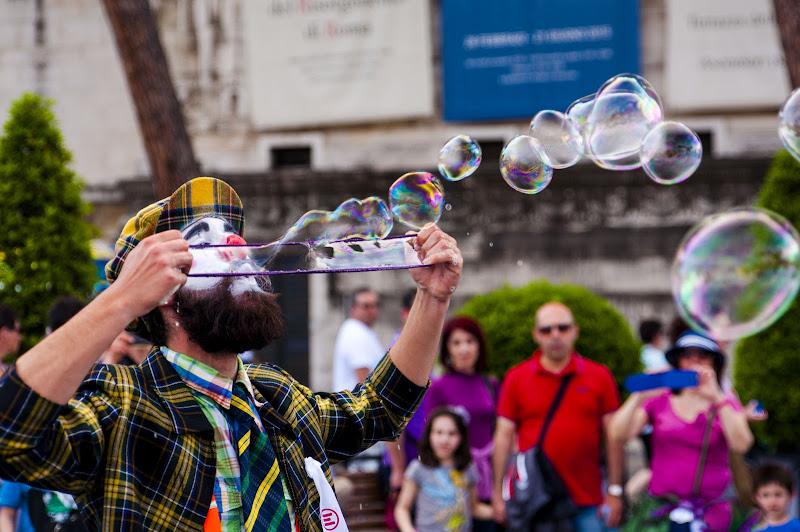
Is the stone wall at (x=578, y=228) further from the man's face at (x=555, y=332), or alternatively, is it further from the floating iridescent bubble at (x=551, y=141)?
the floating iridescent bubble at (x=551, y=141)

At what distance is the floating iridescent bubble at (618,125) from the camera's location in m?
4.21

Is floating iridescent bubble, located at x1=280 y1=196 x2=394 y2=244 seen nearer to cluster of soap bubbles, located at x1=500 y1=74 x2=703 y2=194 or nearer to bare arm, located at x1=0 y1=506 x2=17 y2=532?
cluster of soap bubbles, located at x1=500 y1=74 x2=703 y2=194

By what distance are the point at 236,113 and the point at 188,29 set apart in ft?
4.25

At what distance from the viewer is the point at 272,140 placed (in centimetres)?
1359

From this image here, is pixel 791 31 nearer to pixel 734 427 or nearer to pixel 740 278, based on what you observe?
pixel 740 278

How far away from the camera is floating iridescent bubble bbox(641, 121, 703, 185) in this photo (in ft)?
14.7

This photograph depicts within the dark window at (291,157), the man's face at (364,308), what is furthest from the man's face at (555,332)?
the dark window at (291,157)

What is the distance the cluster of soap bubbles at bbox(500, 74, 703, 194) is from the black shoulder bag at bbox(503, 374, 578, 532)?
182cm

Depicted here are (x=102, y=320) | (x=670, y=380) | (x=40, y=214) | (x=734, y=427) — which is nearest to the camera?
(x=102, y=320)

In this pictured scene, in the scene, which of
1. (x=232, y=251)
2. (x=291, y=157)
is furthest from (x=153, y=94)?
(x=232, y=251)

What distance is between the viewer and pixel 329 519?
2355 mm

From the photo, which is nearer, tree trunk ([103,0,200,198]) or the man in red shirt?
the man in red shirt

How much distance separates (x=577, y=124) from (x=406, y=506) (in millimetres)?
2352

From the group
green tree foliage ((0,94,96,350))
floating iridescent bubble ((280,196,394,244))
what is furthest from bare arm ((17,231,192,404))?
green tree foliage ((0,94,96,350))
